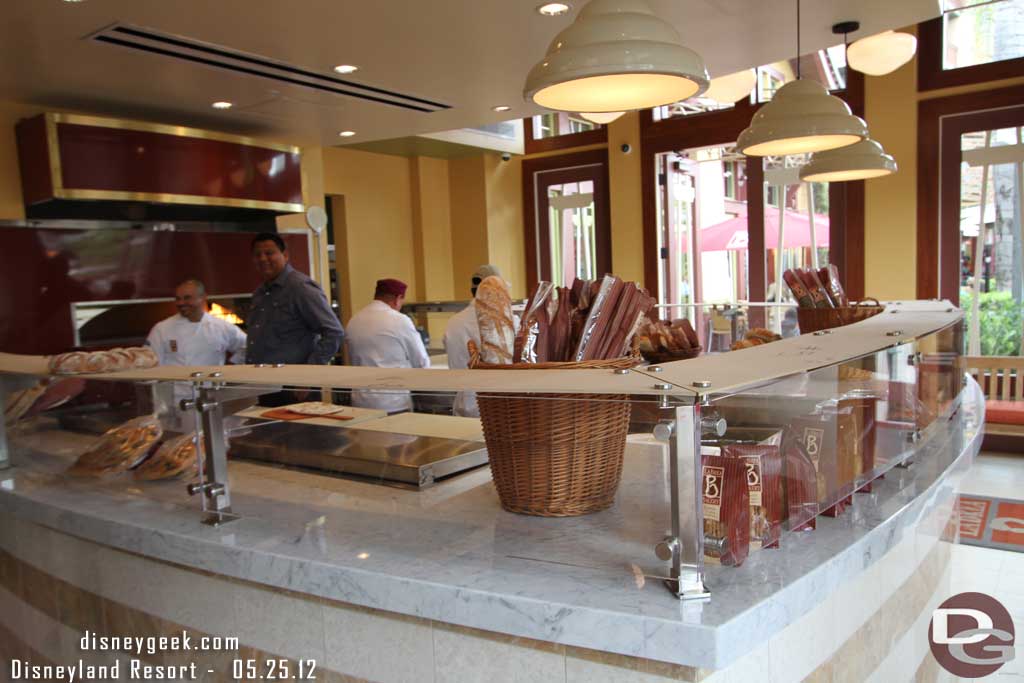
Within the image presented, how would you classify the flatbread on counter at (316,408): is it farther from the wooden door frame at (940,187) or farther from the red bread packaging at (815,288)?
the wooden door frame at (940,187)

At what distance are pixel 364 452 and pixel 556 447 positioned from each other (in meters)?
0.66

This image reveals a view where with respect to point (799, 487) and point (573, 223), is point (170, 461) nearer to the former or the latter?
point (799, 487)

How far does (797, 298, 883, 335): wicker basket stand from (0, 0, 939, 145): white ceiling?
1376 mm

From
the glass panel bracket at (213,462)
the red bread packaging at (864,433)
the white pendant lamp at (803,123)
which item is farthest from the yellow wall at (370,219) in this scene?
the red bread packaging at (864,433)

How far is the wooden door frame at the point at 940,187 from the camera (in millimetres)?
6371

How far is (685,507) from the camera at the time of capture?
105cm

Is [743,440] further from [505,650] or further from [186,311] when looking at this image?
[186,311]

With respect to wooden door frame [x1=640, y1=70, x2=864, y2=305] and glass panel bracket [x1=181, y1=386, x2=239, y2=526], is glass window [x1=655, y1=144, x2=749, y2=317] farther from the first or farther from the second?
glass panel bracket [x1=181, y1=386, x2=239, y2=526]

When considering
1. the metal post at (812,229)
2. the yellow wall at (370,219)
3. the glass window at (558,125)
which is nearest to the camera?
the metal post at (812,229)

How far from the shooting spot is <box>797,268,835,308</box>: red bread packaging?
3055mm

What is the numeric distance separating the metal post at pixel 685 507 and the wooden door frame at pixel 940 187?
253 inches

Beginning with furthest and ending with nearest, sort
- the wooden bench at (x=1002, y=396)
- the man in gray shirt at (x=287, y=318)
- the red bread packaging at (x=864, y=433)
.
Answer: the wooden bench at (x=1002, y=396)
the man in gray shirt at (x=287, y=318)
the red bread packaging at (x=864, y=433)

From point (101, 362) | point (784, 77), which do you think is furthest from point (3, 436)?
point (784, 77)

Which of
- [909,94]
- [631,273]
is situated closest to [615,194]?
[631,273]
